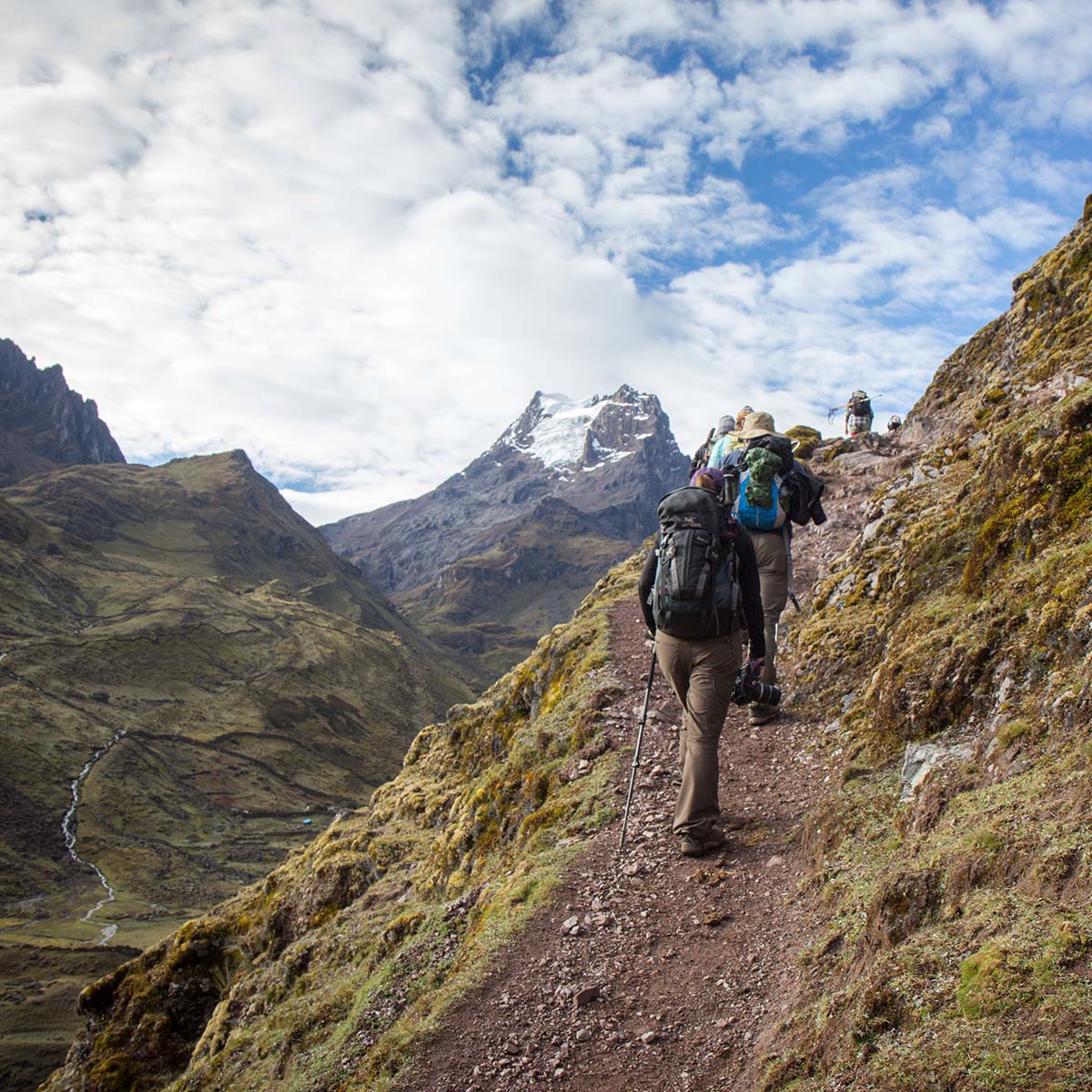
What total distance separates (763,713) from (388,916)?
368 inches

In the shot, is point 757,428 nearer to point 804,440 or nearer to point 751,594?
point 751,594

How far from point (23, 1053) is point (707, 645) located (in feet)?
429

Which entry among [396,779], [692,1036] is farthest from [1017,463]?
[396,779]

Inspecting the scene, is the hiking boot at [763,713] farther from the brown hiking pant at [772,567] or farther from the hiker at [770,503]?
the brown hiking pant at [772,567]

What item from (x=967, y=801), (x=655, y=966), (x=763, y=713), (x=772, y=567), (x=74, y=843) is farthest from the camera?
(x=74, y=843)

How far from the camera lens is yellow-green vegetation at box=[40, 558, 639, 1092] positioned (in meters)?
10.3

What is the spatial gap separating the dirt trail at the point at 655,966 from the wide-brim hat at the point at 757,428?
516cm

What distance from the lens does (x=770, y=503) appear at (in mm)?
13070

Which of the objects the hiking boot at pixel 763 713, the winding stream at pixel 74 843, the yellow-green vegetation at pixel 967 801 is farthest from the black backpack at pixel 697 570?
the winding stream at pixel 74 843

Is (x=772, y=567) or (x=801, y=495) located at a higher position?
(x=801, y=495)

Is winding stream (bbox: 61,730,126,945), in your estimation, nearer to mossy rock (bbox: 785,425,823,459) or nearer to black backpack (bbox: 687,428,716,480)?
mossy rock (bbox: 785,425,823,459)

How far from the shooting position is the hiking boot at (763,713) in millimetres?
13438

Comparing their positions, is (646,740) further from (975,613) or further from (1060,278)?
(1060,278)

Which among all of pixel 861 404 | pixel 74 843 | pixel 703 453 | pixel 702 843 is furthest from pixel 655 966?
pixel 74 843
